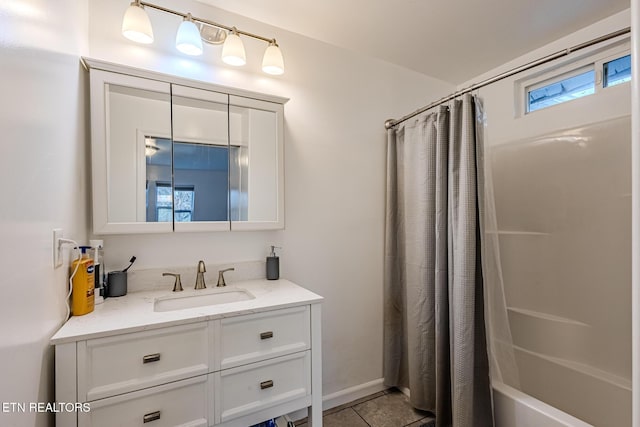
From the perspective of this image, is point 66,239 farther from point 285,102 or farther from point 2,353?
point 285,102

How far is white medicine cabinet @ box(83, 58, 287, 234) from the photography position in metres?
1.33

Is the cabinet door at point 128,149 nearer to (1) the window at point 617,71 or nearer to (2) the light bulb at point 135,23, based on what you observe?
(2) the light bulb at point 135,23

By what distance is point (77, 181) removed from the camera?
120 cm

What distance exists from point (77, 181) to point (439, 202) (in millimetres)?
→ 1725

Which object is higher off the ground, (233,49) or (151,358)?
(233,49)

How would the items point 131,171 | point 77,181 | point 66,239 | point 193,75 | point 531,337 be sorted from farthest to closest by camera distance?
1. point 531,337
2. point 193,75
3. point 131,171
4. point 77,181
5. point 66,239

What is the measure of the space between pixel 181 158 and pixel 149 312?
2.47ft

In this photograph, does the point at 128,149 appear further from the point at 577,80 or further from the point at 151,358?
the point at 577,80

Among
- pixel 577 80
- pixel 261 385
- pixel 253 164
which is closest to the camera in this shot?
pixel 261 385

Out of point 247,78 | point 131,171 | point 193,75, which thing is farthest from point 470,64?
point 131,171

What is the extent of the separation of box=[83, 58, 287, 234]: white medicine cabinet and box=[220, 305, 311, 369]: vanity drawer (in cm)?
55

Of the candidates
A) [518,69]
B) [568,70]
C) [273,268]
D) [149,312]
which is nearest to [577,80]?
[568,70]

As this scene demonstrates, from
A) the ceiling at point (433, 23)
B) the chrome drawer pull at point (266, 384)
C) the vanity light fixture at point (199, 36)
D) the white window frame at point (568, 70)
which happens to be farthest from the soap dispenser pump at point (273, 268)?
the white window frame at point (568, 70)

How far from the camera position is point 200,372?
1123mm
